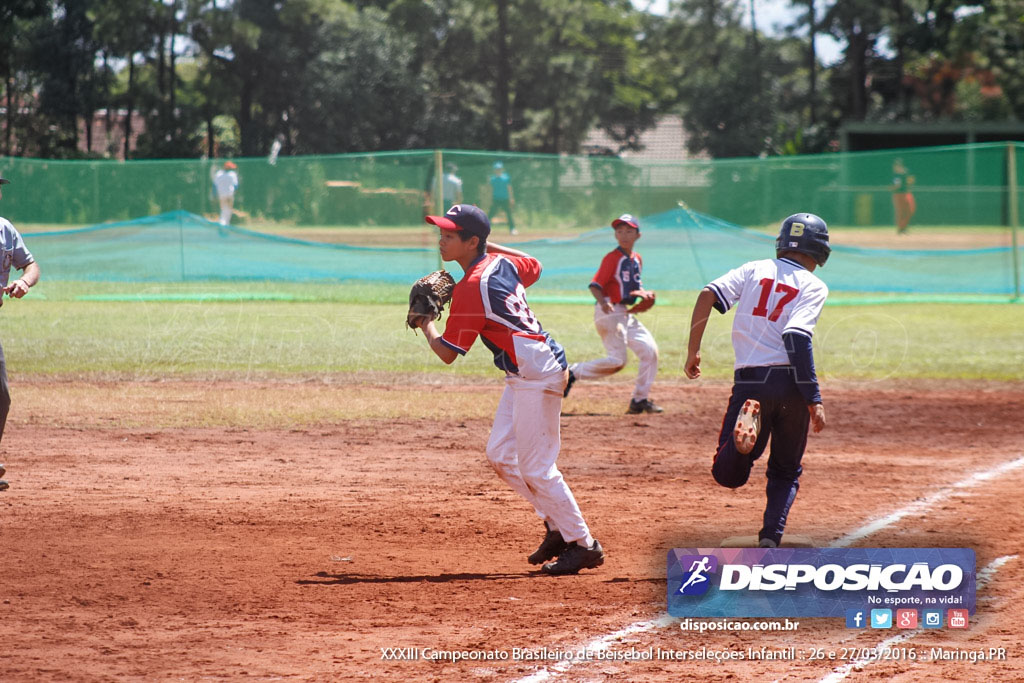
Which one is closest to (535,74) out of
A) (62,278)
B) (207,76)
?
(207,76)

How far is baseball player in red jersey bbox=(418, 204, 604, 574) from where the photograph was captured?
5871mm

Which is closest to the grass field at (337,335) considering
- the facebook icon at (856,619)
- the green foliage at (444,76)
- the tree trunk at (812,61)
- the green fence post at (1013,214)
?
the green fence post at (1013,214)

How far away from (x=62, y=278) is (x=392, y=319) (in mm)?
6866

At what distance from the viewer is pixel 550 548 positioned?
20.8ft

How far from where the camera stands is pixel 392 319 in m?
18.2

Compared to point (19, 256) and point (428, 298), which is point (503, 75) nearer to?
point (19, 256)

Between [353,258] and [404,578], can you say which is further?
[353,258]

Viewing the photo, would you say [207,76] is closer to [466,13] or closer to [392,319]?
[466,13]

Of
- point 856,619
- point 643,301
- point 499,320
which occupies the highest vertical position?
point 499,320

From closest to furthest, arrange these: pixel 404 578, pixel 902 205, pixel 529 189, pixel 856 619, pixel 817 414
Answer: pixel 856 619, pixel 817 414, pixel 404 578, pixel 529 189, pixel 902 205

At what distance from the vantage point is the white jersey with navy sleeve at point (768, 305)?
19.6ft

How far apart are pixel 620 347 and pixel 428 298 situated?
5.97m

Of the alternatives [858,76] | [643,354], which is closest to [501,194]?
[643,354]

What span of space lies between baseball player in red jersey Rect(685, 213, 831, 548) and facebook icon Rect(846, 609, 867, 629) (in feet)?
2.11
